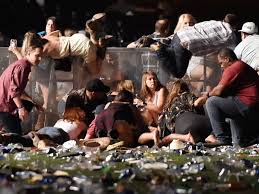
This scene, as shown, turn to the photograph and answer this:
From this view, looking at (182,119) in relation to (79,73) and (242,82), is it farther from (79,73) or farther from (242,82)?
(79,73)

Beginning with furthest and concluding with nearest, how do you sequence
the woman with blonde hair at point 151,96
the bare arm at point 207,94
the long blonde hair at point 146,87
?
the long blonde hair at point 146,87 < the woman with blonde hair at point 151,96 < the bare arm at point 207,94

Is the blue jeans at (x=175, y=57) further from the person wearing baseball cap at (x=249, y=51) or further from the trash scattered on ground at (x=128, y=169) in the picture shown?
the trash scattered on ground at (x=128, y=169)

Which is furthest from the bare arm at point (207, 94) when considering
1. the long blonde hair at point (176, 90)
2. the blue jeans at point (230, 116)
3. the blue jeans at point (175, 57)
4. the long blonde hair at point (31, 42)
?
the long blonde hair at point (31, 42)

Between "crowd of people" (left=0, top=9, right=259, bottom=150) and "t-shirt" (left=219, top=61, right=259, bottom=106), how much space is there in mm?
14

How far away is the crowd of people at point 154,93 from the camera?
44.0ft

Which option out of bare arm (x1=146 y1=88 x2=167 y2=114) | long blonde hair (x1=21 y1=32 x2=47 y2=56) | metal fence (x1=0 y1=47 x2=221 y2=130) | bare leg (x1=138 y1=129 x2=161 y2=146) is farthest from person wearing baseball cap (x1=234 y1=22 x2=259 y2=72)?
long blonde hair (x1=21 y1=32 x2=47 y2=56)

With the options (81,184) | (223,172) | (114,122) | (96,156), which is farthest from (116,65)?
Result: (81,184)

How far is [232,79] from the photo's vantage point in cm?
1329

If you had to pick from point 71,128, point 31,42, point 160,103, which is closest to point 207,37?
point 160,103

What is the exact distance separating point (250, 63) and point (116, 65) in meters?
2.16

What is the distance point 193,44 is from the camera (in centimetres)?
1482

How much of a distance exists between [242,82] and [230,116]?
508mm

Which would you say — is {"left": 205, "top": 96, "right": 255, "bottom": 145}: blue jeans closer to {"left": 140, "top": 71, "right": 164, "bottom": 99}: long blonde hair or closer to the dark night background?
{"left": 140, "top": 71, "right": 164, "bottom": 99}: long blonde hair

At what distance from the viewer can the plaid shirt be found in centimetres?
1477
